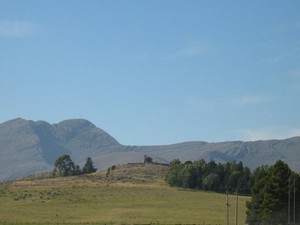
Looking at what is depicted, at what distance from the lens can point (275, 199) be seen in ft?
296

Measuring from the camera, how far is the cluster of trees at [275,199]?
89.6 metres

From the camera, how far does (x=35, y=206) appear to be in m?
113

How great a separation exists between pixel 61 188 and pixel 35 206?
38222mm

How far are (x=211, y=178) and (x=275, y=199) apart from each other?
2761 inches

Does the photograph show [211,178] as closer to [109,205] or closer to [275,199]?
[109,205]

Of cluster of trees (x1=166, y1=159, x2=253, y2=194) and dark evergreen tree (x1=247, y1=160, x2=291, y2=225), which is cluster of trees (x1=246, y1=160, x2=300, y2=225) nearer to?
dark evergreen tree (x1=247, y1=160, x2=291, y2=225)

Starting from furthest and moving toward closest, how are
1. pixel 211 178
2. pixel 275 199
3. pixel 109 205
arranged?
pixel 211 178, pixel 109 205, pixel 275 199

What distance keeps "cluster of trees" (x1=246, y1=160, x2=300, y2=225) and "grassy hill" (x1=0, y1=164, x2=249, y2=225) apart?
18.1 ft

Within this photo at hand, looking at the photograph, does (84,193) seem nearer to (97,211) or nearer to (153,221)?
(97,211)

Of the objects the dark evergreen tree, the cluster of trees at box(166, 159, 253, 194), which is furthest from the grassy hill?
the dark evergreen tree

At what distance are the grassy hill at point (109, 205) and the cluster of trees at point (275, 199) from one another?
18.1 feet

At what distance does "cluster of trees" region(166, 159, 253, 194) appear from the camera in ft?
526

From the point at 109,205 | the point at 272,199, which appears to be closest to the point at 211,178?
the point at 109,205

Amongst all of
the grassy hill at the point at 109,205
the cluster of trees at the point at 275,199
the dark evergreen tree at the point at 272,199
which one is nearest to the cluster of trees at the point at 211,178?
the grassy hill at the point at 109,205
